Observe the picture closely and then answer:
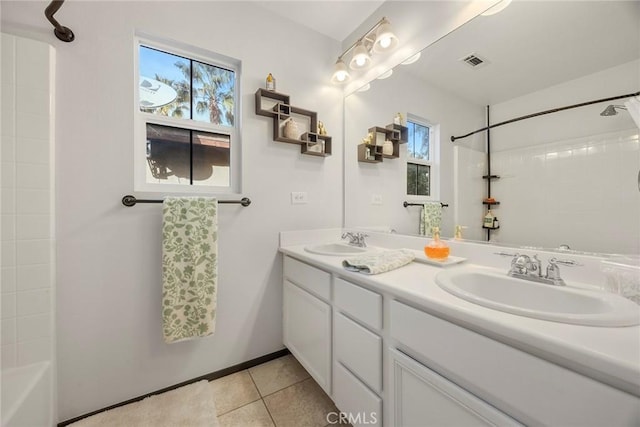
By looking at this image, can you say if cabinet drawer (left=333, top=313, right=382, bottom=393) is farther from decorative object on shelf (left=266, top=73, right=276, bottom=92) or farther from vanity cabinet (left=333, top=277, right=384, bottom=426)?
decorative object on shelf (left=266, top=73, right=276, bottom=92)

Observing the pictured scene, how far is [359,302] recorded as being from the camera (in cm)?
105

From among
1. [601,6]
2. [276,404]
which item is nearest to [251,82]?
[601,6]

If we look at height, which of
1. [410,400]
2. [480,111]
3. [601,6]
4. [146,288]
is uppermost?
[601,6]

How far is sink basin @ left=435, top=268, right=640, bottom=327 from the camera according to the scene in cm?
59

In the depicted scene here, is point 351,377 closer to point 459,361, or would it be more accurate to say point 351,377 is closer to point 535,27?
point 459,361

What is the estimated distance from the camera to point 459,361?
691mm

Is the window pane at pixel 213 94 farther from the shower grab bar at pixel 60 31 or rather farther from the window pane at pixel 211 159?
the shower grab bar at pixel 60 31

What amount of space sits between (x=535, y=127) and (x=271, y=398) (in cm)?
189

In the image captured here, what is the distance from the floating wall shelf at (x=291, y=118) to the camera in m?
1.68

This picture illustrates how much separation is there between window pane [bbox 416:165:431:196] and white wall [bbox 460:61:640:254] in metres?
0.40

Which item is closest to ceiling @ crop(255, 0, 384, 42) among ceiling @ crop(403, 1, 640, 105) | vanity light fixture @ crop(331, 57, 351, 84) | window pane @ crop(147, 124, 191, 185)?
vanity light fixture @ crop(331, 57, 351, 84)

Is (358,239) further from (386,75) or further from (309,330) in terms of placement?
(386,75)

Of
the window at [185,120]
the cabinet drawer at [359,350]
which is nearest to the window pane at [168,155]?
the window at [185,120]

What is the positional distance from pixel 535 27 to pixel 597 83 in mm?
368
